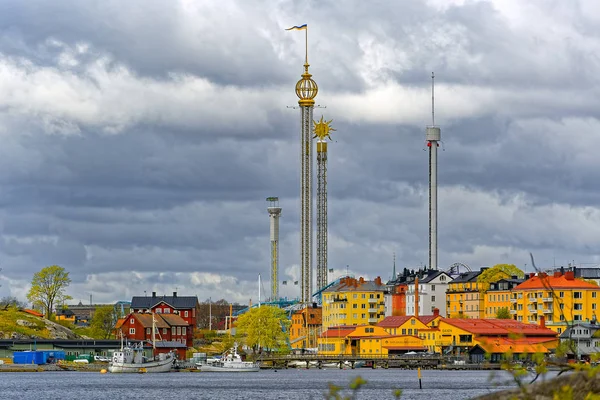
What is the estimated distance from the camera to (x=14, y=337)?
572ft

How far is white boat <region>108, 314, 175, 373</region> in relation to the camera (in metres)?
152

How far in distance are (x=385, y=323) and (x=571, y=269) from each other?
35400mm

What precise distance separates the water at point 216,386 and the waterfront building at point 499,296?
43743 millimetres

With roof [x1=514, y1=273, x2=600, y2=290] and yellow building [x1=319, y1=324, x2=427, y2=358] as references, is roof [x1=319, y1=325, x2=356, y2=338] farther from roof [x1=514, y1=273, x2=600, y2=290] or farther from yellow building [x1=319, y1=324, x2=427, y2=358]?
roof [x1=514, y1=273, x2=600, y2=290]

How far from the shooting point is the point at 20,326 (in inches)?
6983

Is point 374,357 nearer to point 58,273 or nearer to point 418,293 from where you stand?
point 418,293

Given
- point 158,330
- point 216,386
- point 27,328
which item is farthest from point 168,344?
point 216,386

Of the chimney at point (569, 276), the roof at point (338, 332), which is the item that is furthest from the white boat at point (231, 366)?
the chimney at point (569, 276)

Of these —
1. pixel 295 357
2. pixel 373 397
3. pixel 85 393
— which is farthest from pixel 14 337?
pixel 373 397

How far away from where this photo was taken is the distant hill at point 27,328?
6914 inches

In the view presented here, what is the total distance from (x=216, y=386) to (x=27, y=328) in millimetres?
69914

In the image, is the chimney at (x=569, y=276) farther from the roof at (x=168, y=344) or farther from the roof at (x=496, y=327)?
the roof at (x=168, y=344)

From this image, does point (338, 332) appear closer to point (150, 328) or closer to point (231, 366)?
point (150, 328)

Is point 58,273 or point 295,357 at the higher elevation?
point 58,273
